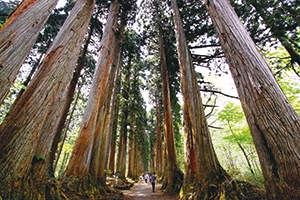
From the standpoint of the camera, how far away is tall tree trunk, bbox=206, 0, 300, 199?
1842mm

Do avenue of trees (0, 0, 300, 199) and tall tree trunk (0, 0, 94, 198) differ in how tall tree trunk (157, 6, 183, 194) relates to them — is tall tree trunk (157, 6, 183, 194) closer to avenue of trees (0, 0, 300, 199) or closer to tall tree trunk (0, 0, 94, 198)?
avenue of trees (0, 0, 300, 199)

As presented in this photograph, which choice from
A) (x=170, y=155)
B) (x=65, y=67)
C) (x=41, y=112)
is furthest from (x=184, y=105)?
(x=41, y=112)

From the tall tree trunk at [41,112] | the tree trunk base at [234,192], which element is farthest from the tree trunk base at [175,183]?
the tall tree trunk at [41,112]

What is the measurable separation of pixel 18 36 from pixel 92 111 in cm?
363

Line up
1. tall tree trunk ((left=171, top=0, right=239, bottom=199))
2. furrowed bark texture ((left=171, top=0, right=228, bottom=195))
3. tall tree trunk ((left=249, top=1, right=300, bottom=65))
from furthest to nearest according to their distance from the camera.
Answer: tall tree trunk ((left=249, top=1, right=300, bottom=65))
furrowed bark texture ((left=171, top=0, right=228, bottom=195))
tall tree trunk ((left=171, top=0, right=239, bottom=199))

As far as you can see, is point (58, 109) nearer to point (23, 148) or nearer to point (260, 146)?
point (23, 148)

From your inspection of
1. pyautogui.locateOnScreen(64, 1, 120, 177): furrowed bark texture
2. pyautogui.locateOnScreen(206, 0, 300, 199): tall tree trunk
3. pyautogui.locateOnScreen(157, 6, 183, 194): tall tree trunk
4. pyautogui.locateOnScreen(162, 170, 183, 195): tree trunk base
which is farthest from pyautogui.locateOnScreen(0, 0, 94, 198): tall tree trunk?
pyautogui.locateOnScreen(162, 170, 183, 195): tree trunk base

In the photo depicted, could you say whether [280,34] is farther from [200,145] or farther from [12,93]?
[12,93]

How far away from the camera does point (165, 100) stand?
30.8 ft

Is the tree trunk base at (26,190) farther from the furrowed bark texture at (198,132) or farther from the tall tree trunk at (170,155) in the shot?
the tall tree trunk at (170,155)

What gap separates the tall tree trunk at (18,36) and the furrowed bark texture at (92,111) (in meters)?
3.31

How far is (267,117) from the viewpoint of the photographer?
6.93ft

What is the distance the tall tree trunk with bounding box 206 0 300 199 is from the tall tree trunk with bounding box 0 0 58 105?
344cm

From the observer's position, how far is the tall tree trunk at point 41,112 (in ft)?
6.65
